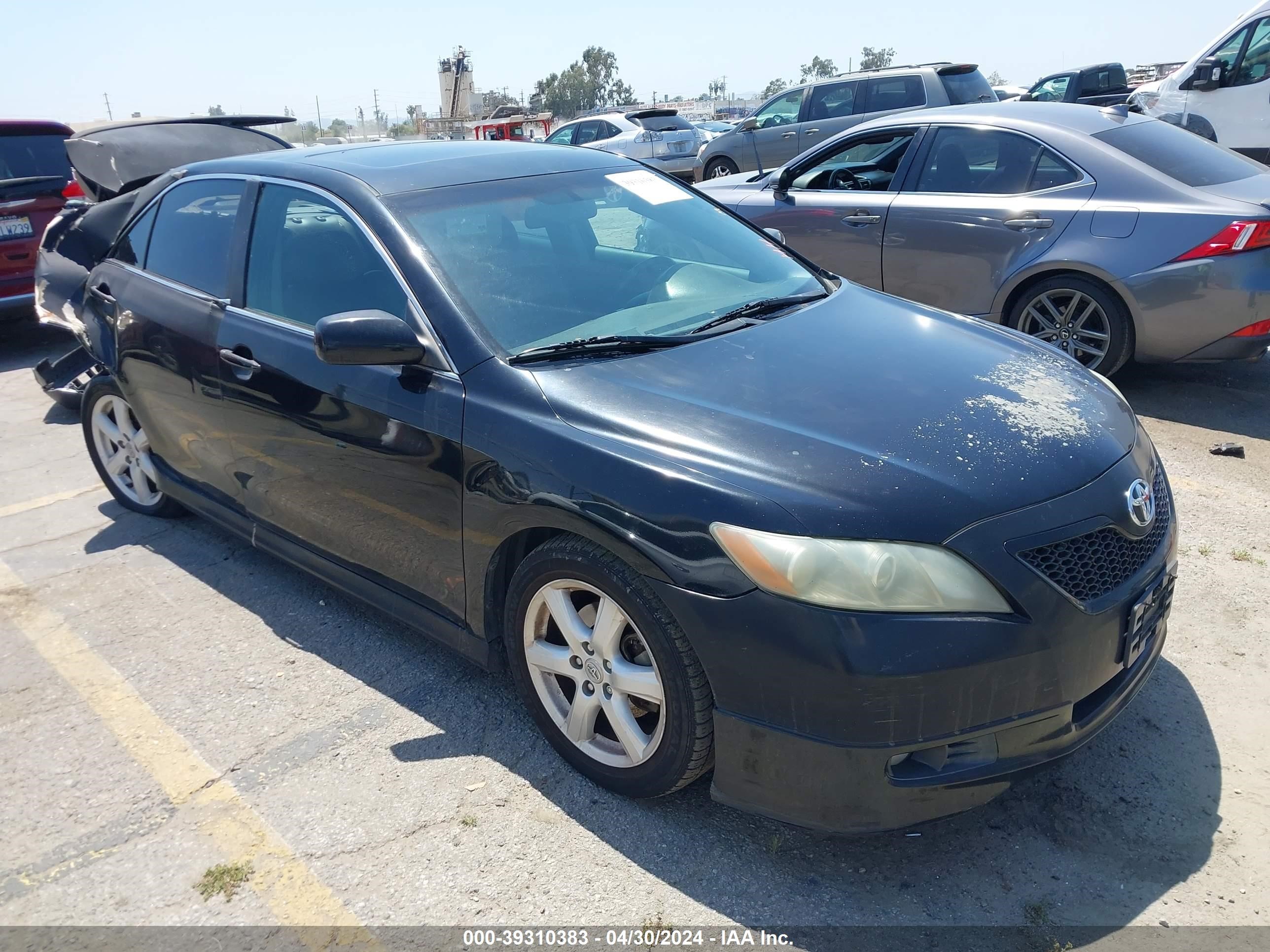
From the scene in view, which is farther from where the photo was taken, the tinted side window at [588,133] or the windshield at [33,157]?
the tinted side window at [588,133]

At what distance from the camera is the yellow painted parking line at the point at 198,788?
249 cm

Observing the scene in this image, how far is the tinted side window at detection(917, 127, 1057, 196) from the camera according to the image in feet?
19.7

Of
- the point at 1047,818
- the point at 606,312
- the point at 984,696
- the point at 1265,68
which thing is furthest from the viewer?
the point at 1265,68

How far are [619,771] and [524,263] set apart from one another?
1.65m

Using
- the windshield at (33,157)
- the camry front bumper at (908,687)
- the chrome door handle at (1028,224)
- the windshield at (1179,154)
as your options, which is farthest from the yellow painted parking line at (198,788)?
the windshield at (33,157)

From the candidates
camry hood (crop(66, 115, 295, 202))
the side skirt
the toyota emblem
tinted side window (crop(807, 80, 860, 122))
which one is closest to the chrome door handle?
the toyota emblem

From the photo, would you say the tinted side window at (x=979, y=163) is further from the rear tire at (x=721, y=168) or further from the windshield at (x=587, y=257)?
the rear tire at (x=721, y=168)

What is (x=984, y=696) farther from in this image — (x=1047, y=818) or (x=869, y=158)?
(x=869, y=158)

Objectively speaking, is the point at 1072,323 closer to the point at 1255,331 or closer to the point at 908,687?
the point at 1255,331

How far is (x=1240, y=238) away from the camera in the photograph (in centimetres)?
516

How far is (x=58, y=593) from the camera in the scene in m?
4.28

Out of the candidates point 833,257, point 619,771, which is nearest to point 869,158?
point 833,257

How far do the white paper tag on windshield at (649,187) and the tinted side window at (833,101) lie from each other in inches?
408

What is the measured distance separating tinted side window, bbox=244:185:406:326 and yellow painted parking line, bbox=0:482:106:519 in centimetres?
237
